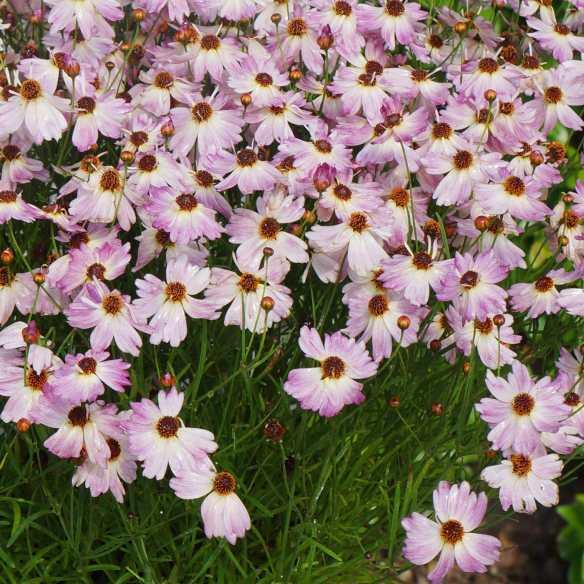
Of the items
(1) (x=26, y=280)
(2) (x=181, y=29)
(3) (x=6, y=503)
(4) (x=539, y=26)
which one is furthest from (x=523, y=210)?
(3) (x=6, y=503)

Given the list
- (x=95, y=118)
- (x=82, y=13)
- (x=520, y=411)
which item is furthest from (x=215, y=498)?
(x=82, y=13)

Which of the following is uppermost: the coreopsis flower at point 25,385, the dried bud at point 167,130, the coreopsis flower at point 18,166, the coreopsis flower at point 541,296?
the dried bud at point 167,130

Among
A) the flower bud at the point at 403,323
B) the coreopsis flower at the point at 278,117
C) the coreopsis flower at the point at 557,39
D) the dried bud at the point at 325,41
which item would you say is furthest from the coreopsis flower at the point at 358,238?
the coreopsis flower at the point at 557,39

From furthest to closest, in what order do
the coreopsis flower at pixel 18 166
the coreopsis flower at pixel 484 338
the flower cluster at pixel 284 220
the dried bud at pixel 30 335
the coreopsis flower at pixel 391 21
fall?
the coreopsis flower at pixel 391 21, the coreopsis flower at pixel 18 166, the coreopsis flower at pixel 484 338, the flower cluster at pixel 284 220, the dried bud at pixel 30 335

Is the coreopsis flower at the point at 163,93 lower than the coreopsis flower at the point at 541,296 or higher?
higher

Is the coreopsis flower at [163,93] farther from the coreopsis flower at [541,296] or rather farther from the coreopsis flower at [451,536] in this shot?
the coreopsis flower at [451,536]

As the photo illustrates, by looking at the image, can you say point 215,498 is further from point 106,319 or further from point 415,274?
point 415,274

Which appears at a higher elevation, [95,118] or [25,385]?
[95,118]
